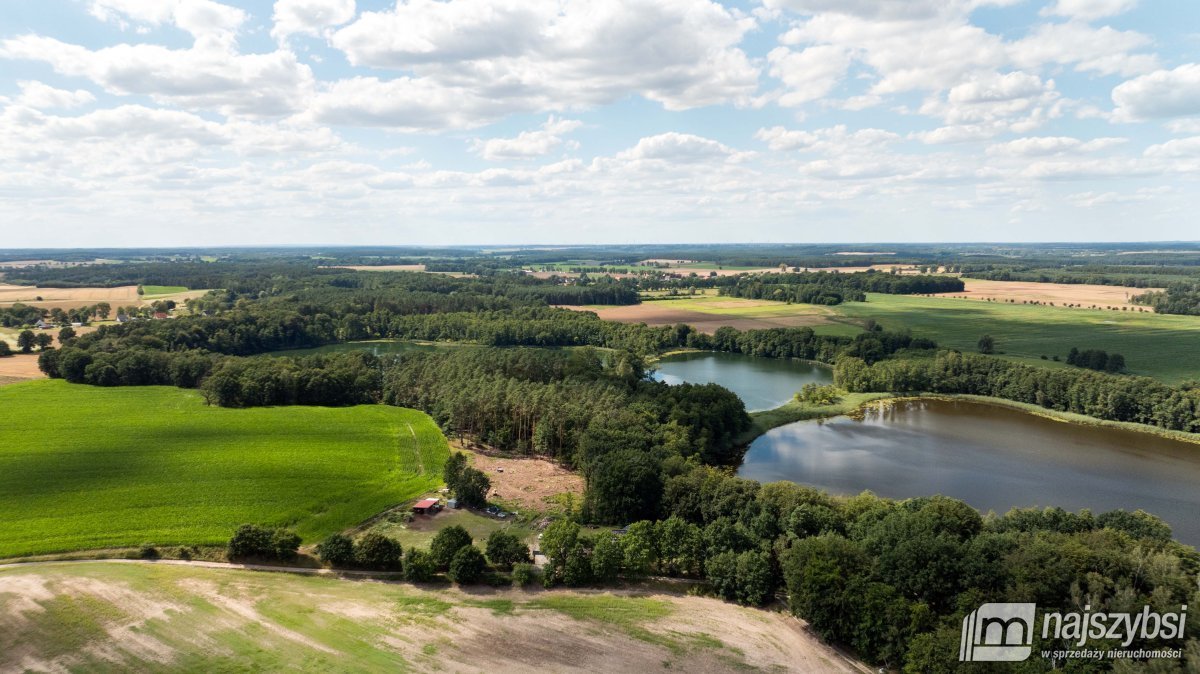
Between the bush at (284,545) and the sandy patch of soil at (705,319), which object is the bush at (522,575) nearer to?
the bush at (284,545)

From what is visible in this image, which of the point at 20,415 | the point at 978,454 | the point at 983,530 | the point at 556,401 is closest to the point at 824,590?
the point at 983,530

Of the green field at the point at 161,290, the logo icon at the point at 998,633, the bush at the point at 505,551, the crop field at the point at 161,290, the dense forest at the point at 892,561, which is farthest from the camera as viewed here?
the green field at the point at 161,290

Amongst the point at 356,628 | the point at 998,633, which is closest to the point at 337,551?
the point at 356,628

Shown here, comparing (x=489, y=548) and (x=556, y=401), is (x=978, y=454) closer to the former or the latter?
(x=556, y=401)

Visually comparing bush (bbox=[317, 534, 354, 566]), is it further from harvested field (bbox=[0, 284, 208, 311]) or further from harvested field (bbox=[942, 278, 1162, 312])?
harvested field (bbox=[942, 278, 1162, 312])

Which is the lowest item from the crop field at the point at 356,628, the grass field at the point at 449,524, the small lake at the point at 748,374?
the grass field at the point at 449,524

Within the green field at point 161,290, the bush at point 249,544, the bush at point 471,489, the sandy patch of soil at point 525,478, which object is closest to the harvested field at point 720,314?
the sandy patch of soil at point 525,478
